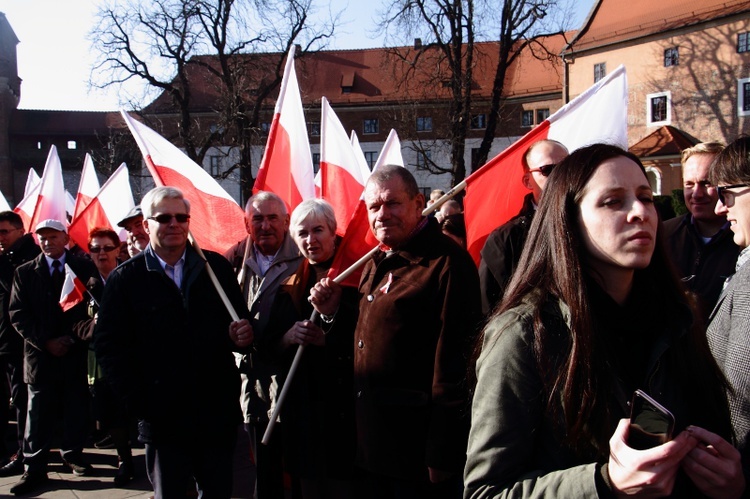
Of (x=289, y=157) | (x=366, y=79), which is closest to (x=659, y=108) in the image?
(x=366, y=79)

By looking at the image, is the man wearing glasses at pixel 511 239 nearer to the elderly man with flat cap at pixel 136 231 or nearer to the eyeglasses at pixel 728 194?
the eyeglasses at pixel 728 194

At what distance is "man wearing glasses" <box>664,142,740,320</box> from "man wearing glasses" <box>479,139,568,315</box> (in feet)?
2.82

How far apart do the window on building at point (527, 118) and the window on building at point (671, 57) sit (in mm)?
11148

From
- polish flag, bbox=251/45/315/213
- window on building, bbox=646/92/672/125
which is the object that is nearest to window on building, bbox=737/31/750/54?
window on building, bbox=646/92/672/125

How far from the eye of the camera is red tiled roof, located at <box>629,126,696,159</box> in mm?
34438

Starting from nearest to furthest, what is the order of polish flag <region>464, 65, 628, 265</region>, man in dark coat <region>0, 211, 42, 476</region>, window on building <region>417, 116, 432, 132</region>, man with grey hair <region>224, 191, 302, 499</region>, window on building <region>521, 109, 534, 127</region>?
man with grey hair <region>224, 191, 302, 499</region>
polish flag <region>464, 65, 628, 265</region>
man in dark coat <region>0, 211, 42, 476</region>
window on building <region>417, 116, 432, 132</region>
window on building <region>521, 109, 534, 127</region>

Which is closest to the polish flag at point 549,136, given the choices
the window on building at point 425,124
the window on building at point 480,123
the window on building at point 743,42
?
the window on building at point 743,42

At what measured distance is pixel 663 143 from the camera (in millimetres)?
35125

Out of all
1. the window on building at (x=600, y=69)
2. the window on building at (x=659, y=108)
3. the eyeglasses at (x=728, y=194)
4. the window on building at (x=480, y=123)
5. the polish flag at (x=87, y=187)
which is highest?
the window on building at (x=600, y=69)

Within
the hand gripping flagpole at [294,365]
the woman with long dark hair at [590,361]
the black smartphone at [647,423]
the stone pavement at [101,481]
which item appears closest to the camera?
the black smartphone at [647,423]

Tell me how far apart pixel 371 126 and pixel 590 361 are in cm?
4919

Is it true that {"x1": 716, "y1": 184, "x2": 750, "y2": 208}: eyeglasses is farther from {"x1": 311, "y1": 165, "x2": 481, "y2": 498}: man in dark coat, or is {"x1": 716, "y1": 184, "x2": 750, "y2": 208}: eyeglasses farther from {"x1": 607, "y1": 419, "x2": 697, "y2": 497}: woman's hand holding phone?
{"x1": 607, "y1": 419, "x2": 697, "y2": 497}: woman's hand holding phone

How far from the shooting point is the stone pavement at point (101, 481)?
4.91 m

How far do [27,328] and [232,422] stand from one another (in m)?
2.68
